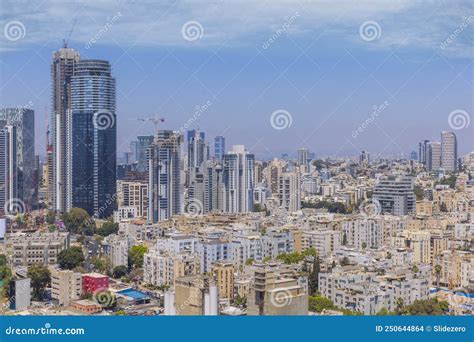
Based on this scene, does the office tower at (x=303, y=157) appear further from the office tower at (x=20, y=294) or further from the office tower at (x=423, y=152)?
the office tower at (x=20, y=294)

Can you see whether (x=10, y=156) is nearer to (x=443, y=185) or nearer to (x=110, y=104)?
(x=110, y=104)

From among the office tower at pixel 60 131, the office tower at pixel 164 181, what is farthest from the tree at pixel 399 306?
the office tower at pixel 60 131

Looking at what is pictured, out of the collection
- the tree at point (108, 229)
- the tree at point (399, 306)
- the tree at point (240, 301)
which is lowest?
the tree at point (399, 306)

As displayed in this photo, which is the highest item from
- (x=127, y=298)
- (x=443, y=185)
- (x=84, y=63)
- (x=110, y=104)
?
(x=84, y=63)

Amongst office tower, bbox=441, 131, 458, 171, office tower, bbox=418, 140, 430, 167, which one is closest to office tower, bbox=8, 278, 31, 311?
office tower, bbox=441, 131, 458, 171

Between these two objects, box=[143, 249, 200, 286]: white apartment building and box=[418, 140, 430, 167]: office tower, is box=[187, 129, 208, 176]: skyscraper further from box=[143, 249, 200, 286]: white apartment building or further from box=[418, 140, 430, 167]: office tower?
box=[418, 140, 430, 167]: office tower

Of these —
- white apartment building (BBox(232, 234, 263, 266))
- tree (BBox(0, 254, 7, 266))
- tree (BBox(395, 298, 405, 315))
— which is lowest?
tree (BBox(395, 298, 405, 315))

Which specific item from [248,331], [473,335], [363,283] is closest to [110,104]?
[363,283]
